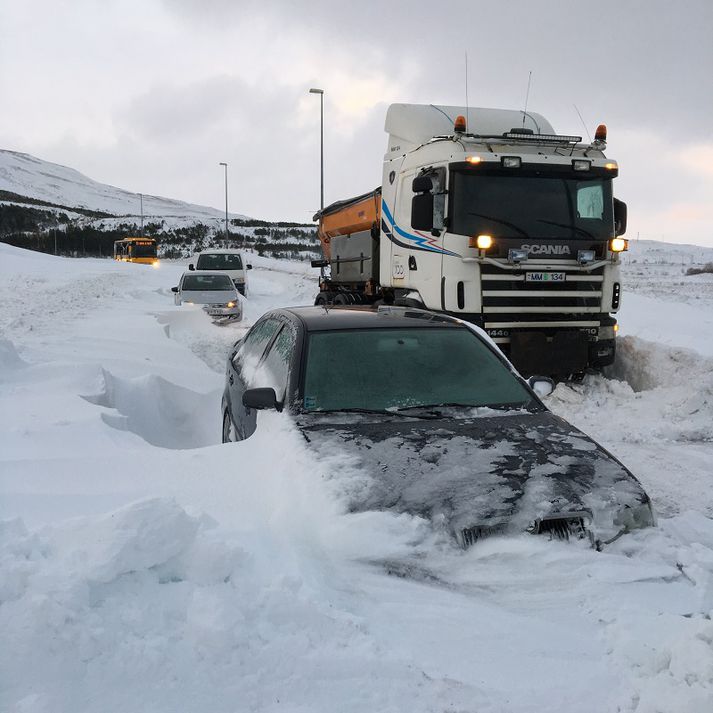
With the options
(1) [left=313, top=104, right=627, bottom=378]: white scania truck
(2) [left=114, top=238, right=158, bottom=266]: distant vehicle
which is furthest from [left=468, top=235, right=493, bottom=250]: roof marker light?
(2) [left=114, top=238, right=158, bottom=266]: distant vehicle

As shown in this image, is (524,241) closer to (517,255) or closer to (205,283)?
(517,255)

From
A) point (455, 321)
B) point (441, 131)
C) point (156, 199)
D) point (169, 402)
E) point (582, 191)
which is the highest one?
point (156, 199)

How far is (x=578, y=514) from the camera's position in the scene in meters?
2.64

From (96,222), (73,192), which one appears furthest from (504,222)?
(73,192)

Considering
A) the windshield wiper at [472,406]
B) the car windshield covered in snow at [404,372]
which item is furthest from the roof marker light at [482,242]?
the windshield wiper at [472,406]

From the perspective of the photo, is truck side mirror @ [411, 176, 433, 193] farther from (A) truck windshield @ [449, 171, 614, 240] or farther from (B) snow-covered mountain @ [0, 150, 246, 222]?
(B) snow-covered mountain @ [0, 150, 246, 222]

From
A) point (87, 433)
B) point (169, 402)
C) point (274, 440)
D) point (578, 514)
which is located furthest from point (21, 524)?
point (169, 402)

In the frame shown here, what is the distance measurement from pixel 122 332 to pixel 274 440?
7.32 metres

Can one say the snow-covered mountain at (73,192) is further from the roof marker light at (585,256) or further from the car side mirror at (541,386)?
the car side mirror at (541,386)

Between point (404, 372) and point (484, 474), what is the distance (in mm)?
1158

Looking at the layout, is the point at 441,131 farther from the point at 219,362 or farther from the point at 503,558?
the point at 503,558

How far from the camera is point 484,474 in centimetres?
288

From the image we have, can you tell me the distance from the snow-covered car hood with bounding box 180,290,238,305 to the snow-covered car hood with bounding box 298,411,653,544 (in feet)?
35.9

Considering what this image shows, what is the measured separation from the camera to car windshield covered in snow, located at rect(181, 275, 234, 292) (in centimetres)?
1470
